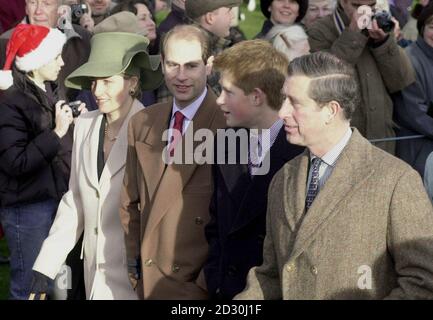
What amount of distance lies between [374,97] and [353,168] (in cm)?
341

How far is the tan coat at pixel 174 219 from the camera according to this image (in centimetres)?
620

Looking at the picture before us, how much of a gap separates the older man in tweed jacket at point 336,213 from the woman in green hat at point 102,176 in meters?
1.72

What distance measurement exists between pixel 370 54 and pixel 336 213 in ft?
11.7

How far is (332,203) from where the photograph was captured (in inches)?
191

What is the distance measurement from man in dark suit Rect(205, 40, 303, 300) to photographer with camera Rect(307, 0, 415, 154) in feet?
7.64

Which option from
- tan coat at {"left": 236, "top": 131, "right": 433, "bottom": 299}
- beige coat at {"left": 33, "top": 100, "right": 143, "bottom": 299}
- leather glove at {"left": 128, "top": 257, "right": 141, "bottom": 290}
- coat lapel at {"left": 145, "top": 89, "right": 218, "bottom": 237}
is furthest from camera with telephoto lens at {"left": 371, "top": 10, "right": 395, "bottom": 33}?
tan coat at {"left": 236, "top": 131, "right": 433, "bottom": 299}

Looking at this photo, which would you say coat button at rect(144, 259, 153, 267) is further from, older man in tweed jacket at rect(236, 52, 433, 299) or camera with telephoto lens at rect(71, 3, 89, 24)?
camera with telephoto lens at rect(71, 3, 89, 24)

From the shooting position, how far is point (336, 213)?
191 inches

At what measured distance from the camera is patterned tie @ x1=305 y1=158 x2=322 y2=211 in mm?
5016

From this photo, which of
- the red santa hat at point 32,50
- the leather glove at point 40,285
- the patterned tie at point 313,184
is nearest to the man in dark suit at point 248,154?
the patterned tie at point 313,184

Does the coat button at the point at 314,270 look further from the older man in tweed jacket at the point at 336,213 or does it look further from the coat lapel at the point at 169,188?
the coat lapel at the point at 169,188

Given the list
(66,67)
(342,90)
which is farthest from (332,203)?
(66,67)

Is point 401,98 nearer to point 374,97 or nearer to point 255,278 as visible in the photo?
point 374,97

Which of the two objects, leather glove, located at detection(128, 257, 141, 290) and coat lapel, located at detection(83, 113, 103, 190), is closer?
leather glove, located at detection(128, 257, 141, 290)
